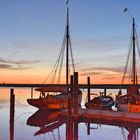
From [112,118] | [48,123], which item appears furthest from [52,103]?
[112,118]

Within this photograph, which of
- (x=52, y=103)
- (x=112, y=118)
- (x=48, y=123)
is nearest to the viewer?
(x=112, y=118)

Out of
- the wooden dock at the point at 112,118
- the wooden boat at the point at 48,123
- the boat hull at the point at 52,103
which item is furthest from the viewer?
the boat hull at the point at 52,103

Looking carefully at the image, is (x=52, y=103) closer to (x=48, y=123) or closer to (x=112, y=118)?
(x=48, y=123)

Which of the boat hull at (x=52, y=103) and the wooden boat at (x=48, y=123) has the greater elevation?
the boat hull at (x=52, y=103)

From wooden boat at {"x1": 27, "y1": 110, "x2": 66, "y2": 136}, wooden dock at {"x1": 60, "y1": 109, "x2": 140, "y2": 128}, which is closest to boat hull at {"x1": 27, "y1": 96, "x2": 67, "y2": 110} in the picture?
wooden boat at {"x1": 27, "y1": 110, "x2": 66, "y2": 136}

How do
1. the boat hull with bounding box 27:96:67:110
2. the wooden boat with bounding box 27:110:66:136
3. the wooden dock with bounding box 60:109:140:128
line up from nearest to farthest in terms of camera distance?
the wooden dock with bounding box 60:109:140:128
the wooden boat with bounding box 27:110:66:136
the boat hull with bounding box 27:96:67:110

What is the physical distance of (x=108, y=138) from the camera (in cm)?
3025

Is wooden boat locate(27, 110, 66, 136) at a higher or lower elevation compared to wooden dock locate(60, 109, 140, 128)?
lower

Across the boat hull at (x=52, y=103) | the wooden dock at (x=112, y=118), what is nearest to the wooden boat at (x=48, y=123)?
the boat hull at (x=52, y=103)

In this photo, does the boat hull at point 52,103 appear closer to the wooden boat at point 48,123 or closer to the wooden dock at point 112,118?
the wooden boat at point 48,123

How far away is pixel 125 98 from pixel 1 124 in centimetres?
1542

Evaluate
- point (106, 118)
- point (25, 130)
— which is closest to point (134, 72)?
point (106, 118)

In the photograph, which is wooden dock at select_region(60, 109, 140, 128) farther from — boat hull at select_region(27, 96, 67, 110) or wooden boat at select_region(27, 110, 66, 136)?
boat hull at select_region(27, 96, 67, 110)

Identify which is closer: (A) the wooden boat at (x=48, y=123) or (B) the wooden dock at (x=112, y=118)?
(B) the wooden dock at (x=112, y=118)
